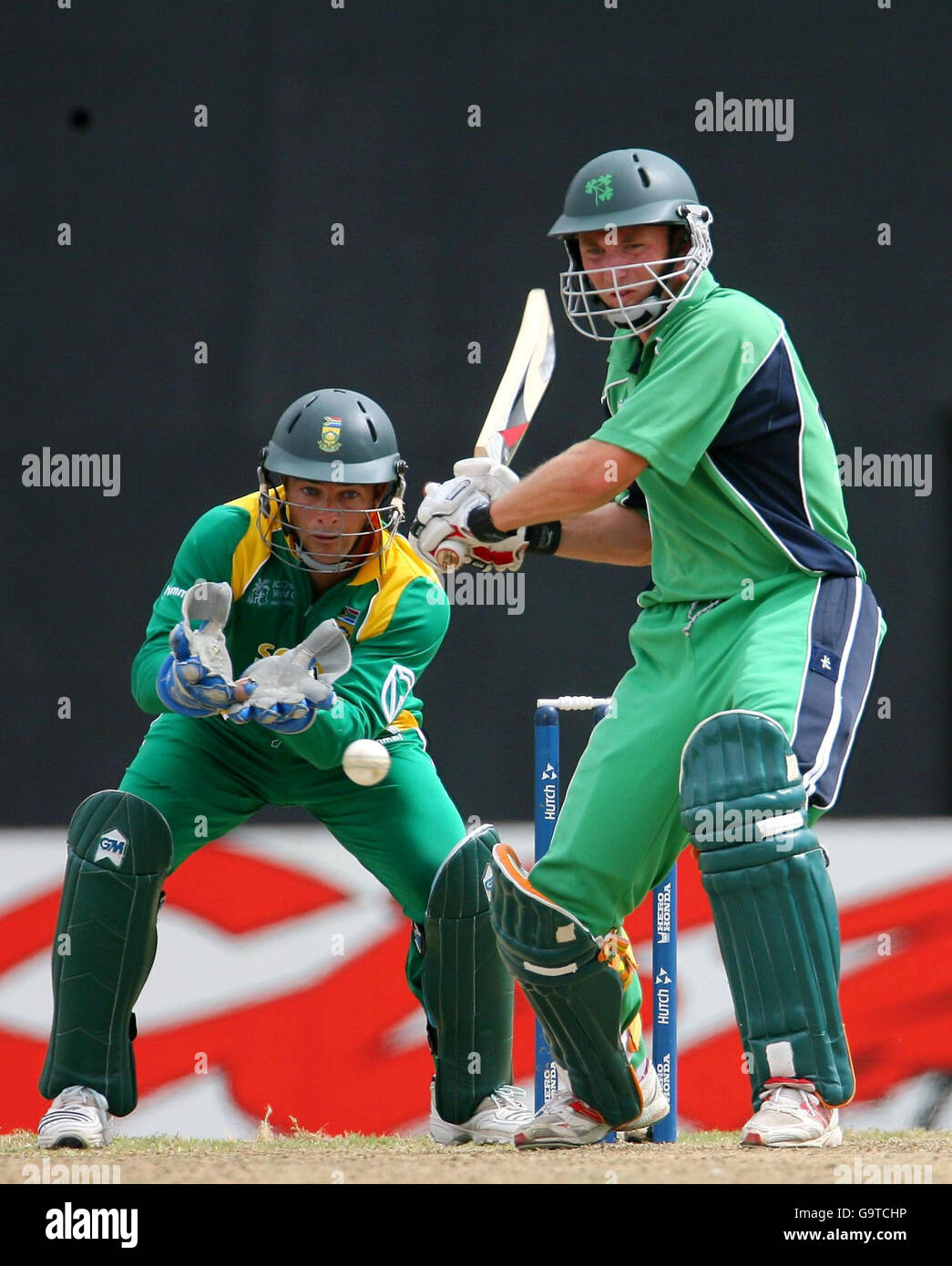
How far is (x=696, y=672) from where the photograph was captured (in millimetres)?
3012

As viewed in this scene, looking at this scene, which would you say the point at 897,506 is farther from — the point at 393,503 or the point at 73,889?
the point at 73,889

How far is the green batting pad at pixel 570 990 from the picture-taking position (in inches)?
120

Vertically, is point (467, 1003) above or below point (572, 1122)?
above

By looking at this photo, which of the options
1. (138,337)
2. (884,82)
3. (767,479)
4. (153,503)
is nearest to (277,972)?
(153,503)

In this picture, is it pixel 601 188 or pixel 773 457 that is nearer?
pixel 773 457

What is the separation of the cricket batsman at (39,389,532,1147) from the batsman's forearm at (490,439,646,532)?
0.61m

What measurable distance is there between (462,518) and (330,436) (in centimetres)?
59

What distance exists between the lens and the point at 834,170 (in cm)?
506

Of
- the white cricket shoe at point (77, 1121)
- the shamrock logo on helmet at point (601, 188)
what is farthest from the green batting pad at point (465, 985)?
the shamrock logo on helmet at point (601, 188)

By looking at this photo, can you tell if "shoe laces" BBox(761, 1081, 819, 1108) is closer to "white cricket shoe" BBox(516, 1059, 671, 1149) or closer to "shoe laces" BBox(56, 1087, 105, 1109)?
"white cricket shoe" BBox(516, 1059, 671, 1149)

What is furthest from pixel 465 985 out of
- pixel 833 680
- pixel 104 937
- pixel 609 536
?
pixel 833 680

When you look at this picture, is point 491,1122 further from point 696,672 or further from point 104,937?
point 696,672

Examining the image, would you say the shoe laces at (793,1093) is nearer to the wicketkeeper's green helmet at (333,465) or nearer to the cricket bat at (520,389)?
the cricket bat at (520,389)

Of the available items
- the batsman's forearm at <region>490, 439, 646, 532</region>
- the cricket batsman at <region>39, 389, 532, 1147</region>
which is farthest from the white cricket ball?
the batsman's forearm at <region>490, 439, 646, 532</region>
